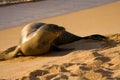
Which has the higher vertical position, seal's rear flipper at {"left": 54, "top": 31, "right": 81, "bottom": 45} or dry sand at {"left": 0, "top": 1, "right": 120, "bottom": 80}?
seal's rear flipper at {"left": 54, "top": 31, "right": 81, "bottom": 45}

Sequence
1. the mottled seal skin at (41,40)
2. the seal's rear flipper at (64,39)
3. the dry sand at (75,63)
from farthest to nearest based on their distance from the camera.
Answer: the seal's rear flipper at (64,39)
the mottled seal skin at (41,40)
the dry sand at (75,63)

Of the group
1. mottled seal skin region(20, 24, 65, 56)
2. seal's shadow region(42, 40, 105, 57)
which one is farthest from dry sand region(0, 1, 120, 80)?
mottled seal skin region(20, 24, 65, 56)

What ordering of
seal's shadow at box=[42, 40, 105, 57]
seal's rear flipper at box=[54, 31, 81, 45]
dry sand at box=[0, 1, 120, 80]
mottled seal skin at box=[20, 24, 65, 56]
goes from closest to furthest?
1. dry sand at box=[0, 1, 120, 80]
2. mottled seal skin at box=[20, 24, 65, 56]
3. seal's shadow at box=[42, 40, 105, 57]
4. seal's rear flipper at box=[54, 31, 81, 45]

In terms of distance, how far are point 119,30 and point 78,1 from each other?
8809 mm

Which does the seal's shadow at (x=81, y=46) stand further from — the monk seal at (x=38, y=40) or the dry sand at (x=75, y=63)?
the monk seal at (x=38, y=40)

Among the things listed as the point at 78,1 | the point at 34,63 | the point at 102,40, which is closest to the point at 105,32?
the point at 102,40

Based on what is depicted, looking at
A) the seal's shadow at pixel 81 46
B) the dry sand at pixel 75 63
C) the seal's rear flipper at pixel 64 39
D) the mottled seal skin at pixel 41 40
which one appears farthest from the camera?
the seal's rear flipper at pixel 64 39

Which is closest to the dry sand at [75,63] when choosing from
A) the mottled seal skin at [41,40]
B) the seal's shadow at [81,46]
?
the seal's shadow at [81,46]

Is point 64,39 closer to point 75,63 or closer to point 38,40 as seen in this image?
point 38,40

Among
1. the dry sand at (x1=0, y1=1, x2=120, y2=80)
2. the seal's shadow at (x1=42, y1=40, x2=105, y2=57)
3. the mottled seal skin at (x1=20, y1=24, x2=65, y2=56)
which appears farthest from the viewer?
the seal's shadow at (x1=42, y1=40, x2=105, y2=57)

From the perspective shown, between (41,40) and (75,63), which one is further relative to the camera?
(41,40)

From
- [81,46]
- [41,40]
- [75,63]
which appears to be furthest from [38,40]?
[75,63]

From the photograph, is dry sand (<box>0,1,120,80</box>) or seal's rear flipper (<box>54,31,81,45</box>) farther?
seal's rear flipper (<box>54,31,81,45</box>)

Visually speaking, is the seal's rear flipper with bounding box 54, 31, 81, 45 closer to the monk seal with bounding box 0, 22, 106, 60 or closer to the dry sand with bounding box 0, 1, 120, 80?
the dry sand with bounding box 0, 1, 120, 80
